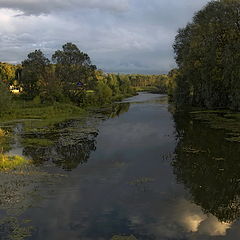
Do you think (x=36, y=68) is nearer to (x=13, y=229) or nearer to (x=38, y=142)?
(x=38, y=142)

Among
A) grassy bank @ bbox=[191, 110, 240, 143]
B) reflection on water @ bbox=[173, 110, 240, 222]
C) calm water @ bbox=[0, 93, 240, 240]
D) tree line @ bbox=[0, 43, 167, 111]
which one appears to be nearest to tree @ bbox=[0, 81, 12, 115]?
tree line @ bbox=[0, 43, 167, 111]

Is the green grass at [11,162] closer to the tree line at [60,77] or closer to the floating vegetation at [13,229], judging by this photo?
the floating vegetation at [13,229]

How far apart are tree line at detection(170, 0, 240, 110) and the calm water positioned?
24.1 metres

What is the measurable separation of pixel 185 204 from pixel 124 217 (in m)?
4.05

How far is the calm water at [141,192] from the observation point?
16.2 metres

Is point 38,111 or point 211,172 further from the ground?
point 38,111

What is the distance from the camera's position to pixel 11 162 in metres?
28.3

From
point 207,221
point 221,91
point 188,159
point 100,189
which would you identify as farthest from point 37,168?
point 221,91

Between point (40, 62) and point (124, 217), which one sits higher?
point (40, 62)

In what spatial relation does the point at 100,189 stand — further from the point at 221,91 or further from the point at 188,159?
the point at 221,91

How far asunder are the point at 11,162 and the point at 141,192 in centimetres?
1286

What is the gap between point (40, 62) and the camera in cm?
9356

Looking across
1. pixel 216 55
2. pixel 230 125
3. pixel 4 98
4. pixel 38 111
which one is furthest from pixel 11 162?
pixel 216 55

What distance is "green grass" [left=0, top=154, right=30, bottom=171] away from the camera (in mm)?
27237
